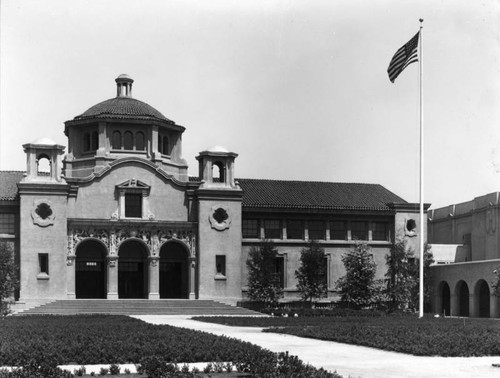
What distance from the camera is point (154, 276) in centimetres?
5719

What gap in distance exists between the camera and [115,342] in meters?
22.6

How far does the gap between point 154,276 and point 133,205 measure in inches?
210

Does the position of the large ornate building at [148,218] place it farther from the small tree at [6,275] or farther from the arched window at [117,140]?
the small tree at [6,275]

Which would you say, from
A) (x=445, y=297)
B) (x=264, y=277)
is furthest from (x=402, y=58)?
(x=445, y=297)

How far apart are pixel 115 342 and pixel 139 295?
121 ft

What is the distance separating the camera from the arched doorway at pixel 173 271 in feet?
195

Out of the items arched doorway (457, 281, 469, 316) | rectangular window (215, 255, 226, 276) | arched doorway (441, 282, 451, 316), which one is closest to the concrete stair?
rectangular window (215, 255, 226, 276)

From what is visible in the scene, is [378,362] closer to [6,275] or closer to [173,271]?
[6,275]

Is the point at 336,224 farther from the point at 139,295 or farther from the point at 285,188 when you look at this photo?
the point at 139,295

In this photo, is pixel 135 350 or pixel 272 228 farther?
pixel 272 228

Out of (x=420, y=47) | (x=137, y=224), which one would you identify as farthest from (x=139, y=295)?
(x=420, y=47)

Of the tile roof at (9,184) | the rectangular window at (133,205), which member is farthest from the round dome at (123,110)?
the tile roof at (9,184)

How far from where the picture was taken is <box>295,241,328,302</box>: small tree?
57.4 meters

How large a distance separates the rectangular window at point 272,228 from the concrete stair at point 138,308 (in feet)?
26.7
